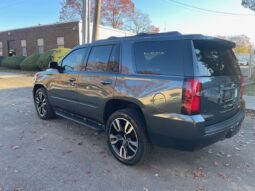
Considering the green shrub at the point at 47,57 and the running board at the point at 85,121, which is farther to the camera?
the green shrub at the point at 47,57

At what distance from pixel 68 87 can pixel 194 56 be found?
2.73 metres

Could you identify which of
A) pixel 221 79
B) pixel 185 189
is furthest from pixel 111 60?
pixel 185 189

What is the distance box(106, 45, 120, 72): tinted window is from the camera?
145 inches

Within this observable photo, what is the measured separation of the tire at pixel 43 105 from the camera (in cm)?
Result: 560

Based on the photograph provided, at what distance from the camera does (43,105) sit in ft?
18.8

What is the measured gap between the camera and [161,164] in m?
3.56

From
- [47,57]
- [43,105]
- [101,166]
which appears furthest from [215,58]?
[47,57]

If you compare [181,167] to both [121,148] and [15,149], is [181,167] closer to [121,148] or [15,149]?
[121,148]

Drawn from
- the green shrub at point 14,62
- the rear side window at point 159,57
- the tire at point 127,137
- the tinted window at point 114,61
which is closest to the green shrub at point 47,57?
the green shrub at point 14,62

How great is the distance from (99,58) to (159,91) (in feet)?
4.97

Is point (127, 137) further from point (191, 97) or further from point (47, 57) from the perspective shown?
point (47, 57)

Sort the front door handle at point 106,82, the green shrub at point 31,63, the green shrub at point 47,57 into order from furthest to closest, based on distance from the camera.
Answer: the green shrub at point 31,63 → the green shrub at point 47,57 → the front door handle at point 106,82

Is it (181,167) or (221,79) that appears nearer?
(221,79)

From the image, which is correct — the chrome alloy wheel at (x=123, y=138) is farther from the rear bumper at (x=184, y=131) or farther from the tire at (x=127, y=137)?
the rear bumper at (x=184, y=131)
